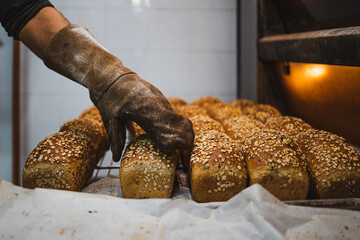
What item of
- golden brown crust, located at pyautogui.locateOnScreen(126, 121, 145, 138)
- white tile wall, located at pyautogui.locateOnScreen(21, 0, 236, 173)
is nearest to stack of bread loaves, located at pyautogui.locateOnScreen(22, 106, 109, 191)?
golden brown crust, located at pyautogui.locateOnScreen(126, 121, 145, 138)

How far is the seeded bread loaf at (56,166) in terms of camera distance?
141 cm

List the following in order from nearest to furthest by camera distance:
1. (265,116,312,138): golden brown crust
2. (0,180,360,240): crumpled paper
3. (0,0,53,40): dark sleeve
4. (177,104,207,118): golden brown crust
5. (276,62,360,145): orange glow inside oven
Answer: (0,180,360,240): crumpled paper, (0,0,53,40): dark sleeve, (276,62,360,145): orange glow inside oven, (265,116,312,138): golden brown crust, (177,104,207,118): golden brown crust

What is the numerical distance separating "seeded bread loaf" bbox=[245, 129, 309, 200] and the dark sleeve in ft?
4.03

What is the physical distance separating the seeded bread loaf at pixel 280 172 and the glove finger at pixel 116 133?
610 millimetres

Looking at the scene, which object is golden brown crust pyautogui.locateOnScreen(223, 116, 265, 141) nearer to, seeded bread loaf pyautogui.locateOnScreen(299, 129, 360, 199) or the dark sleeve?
seeded bread loaf pyautogui.locateOnScreen(299, 129, 360, 199)

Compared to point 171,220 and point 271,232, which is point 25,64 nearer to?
point 171,220

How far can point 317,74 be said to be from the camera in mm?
2064

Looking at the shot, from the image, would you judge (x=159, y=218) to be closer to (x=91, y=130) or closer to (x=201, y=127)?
(x=201, y=127)

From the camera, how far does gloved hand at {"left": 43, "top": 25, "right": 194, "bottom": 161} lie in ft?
4.71

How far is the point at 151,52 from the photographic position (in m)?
3.83

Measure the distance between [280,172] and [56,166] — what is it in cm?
96

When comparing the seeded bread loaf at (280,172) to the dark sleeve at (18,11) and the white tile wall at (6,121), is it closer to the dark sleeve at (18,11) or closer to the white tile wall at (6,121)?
the dark sleeve at (18,11)

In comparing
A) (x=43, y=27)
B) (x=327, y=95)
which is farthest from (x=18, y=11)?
(x=327, y=95)

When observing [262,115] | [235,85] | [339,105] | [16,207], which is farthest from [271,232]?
[235,85]
